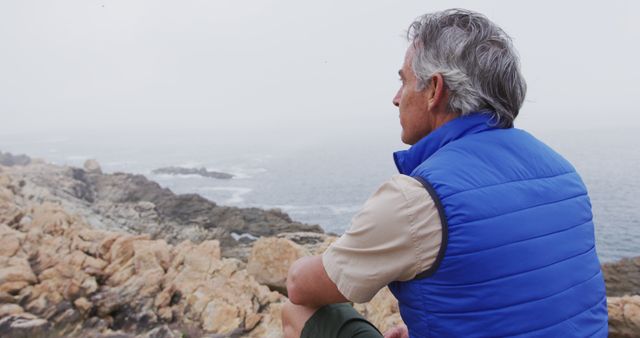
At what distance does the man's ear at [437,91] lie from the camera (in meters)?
1.83

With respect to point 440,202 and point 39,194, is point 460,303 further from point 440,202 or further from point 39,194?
point 39,194

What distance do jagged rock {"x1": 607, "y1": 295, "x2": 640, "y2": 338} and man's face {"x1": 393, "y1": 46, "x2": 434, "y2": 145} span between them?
4.84m

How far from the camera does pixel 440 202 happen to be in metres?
1.51

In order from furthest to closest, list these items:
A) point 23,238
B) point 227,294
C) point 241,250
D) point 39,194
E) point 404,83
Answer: point 39,194 < point 241,250 < point 23,238 < point 227,294 < point 404,83

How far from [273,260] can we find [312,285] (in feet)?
22.8

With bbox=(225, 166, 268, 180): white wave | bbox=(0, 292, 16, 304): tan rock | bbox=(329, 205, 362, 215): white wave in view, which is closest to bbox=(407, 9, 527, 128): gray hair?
bbox=(0, 292, 16, 304): tan rock

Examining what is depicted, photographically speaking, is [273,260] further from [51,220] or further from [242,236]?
[242,236]

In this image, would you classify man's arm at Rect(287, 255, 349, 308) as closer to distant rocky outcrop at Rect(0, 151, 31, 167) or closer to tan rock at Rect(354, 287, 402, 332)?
tan rock at Rect(354, 287, 402, 332)

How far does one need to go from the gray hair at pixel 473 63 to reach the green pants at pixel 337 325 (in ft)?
3.89

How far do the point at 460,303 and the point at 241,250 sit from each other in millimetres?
18355

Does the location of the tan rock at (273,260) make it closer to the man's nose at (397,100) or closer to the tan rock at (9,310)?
the tan rock at (9,310)

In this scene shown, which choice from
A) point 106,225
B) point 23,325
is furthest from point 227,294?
point 106,225

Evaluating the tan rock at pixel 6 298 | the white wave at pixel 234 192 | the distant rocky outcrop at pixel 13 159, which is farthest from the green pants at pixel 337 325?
the distant rocky outcrop at pixel 13 159

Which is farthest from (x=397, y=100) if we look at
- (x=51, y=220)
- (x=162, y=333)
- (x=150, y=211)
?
(x=150, y=211)
